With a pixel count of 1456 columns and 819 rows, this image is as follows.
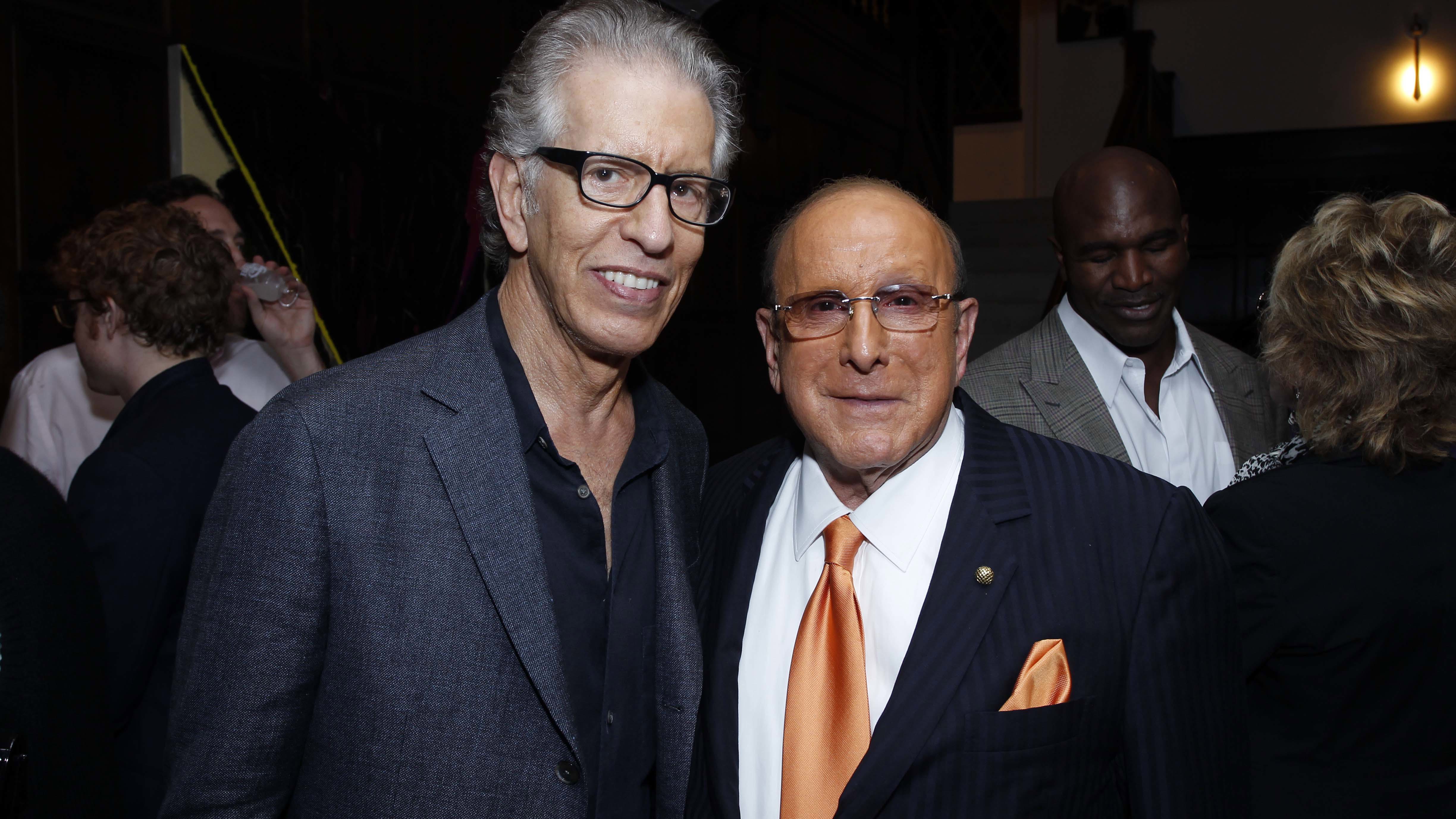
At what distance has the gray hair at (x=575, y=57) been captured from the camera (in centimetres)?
137

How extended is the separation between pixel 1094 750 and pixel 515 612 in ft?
2.66

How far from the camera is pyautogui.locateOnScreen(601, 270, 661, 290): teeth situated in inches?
55.0

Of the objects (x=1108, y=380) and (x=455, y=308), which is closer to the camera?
(x=1108, y=380)

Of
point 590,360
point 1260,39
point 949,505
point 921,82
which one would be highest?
point 1260,39

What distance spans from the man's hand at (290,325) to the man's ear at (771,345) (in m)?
1.78

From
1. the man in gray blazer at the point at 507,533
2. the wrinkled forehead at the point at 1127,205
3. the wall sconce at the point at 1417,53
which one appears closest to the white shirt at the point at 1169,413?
the wrinkled forehead at the point at 1127,205

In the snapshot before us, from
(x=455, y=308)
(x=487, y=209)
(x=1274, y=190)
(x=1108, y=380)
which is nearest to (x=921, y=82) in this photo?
(x=1274, y=190)

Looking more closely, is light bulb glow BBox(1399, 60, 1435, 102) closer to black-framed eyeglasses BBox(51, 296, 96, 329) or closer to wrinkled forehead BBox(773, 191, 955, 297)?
wrinkled forehead BBox(773, 191, 955, 297)

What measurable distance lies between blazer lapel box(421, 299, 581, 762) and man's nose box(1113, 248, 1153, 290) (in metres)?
1.77

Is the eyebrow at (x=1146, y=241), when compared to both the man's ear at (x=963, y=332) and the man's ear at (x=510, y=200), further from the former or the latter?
the man's ear at (x=510, y=200)

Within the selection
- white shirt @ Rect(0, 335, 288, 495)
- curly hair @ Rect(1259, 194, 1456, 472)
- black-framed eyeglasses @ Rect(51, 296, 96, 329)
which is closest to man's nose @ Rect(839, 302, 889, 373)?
curly hair @ Rect(1259, 194, 1456, 472)

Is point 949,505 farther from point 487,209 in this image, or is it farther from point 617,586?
point 487,209

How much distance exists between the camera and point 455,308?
3.62 meters

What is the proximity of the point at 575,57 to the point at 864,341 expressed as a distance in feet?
1.92
